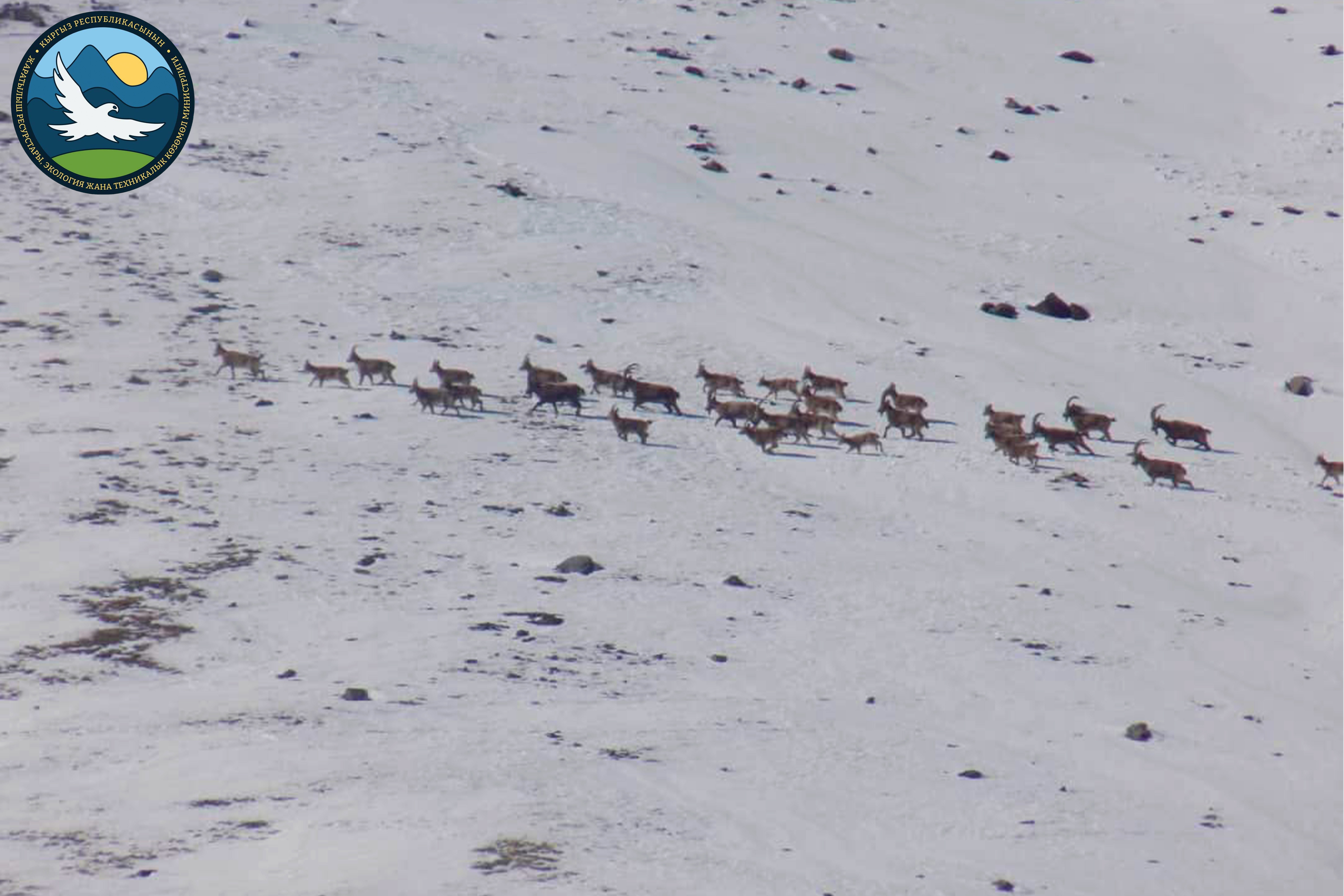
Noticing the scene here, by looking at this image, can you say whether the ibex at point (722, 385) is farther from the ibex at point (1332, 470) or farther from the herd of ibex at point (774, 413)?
the ibex at point (1332, 470)

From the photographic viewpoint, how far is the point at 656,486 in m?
26.3

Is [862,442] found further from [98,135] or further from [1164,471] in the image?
[98,135]

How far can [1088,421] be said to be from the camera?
3011 cm

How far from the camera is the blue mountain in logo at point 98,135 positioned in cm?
3138

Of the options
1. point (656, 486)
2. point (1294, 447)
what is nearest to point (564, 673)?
point (656, 486)

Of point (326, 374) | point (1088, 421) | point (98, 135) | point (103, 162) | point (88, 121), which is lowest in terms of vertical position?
point (326, 374)

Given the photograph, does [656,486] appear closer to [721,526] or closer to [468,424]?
[721,526]

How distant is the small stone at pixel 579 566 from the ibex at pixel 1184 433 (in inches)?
485

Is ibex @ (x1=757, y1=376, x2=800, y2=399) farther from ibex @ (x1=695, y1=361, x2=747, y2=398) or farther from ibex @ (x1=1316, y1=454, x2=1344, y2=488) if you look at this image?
ibex @ (x1=1316, y1=454, x2=1344, y2=488)

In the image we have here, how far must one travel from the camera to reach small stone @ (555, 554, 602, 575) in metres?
22.7

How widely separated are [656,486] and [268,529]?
5.67 m

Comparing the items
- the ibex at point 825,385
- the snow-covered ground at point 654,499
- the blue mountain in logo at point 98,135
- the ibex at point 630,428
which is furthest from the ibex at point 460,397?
the blue mountain in logo at point 98,135

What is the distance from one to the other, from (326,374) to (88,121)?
6470 millimetres

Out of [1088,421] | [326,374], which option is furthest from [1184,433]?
[326,374]
